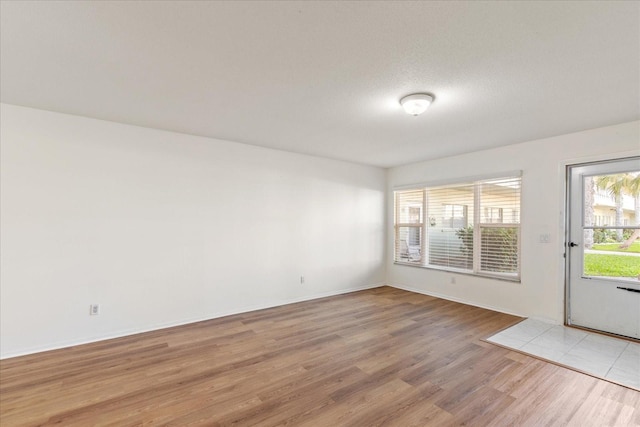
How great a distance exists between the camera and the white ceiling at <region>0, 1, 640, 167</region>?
64.6 inches

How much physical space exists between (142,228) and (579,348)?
5.20m

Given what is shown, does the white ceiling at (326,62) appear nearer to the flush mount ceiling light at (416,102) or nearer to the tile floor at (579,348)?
the flush mount ceiling light at (416,102)

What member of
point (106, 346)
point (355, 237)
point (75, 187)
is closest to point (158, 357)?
point (106, 346)

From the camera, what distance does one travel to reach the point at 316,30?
1.77 m

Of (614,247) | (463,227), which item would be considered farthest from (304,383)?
(614,247)

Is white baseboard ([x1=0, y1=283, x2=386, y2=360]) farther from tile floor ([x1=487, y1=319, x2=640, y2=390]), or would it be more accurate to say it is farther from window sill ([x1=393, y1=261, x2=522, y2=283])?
tile floor ([x1=487, y1=319, x2=640, y2=390])

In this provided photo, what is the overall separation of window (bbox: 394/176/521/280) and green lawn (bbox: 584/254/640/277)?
Answer: 79 centimetres

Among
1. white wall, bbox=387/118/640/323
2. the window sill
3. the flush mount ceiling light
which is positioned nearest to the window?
the window sill

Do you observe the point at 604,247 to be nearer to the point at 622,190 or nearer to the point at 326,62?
the point at 622,190

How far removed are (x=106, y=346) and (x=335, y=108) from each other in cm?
356

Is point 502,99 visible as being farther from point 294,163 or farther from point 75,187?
point 75,187

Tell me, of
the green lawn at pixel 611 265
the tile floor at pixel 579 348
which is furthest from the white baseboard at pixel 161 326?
the green lawn at pixel 611 265

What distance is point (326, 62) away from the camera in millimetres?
2121

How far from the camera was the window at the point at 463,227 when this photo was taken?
4.39 metres
